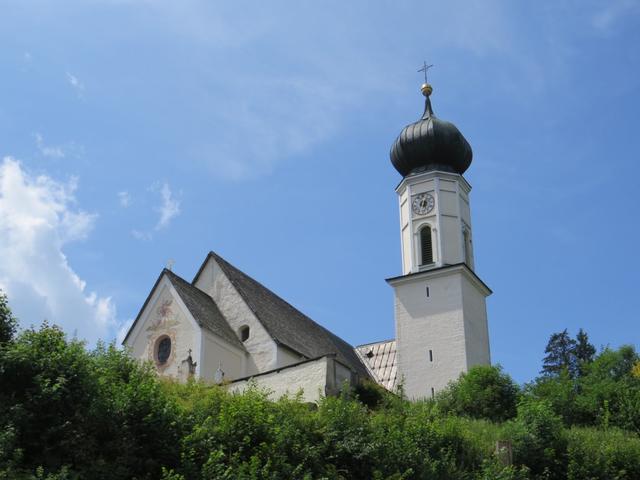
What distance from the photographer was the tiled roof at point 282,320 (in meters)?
35.4

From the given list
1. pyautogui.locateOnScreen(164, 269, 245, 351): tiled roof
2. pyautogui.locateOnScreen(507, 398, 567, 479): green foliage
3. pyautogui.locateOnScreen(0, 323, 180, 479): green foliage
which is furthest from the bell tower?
pyautogui.locateOnScreen(0, 323, 180, 479): green foliage

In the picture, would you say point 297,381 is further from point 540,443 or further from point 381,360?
point 381,360

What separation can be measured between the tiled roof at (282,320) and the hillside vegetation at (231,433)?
4643 millimetres

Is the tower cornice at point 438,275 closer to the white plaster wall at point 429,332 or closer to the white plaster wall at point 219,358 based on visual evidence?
the white plaster wall at point 429,332

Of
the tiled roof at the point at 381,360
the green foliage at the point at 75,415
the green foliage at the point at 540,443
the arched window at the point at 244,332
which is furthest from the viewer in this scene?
the tiled roof at the point at 381,360

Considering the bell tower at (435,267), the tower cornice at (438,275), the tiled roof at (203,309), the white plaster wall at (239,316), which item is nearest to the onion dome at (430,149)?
the bell tower at (435,267)

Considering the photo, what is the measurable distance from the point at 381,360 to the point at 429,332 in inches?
267

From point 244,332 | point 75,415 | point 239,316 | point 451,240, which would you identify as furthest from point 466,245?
point 75,415

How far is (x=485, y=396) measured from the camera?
1339 inches

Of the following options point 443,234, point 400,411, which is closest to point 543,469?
point 400,411

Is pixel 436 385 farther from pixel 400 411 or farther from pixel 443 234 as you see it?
pixel 400 411

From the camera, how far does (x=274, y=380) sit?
30391 millimetres

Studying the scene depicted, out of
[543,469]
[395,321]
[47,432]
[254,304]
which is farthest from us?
[395,321]

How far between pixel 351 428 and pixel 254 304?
12.8 metres
